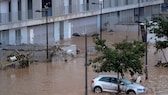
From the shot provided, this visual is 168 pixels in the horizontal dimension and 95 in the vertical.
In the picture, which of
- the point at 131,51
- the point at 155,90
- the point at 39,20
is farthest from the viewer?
the point at 39,20

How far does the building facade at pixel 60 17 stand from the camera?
49.8 metres

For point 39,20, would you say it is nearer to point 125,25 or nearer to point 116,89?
point 125,25

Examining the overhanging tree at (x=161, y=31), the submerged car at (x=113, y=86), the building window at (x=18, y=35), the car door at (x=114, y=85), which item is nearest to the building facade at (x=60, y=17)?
the building window at (x=18, y=35)

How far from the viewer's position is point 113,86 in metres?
30.1

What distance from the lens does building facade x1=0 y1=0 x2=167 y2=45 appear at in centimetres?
4981

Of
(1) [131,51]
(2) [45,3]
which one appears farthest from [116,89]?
(2) [45,3]

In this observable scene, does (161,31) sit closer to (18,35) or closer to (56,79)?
(56,79)

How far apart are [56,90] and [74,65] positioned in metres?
9.90

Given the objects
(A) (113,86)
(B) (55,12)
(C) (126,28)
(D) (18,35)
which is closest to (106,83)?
(A) (113,86)

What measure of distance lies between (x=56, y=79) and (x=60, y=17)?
21.6 metres

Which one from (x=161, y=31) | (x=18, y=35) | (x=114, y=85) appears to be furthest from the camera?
(x=18, y=35)

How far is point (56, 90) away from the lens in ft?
105

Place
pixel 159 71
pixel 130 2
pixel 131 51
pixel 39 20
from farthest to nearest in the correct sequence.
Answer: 1. pixel 130 2
2. pixel 39 20
3. pixel 159 71
4. pixel 131 51

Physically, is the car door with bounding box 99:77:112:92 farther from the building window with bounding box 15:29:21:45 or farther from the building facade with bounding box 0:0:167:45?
the building window with bounding box 15:29:21:45
